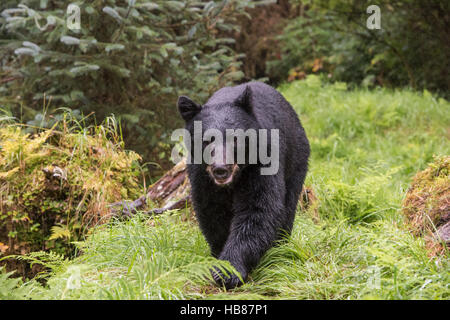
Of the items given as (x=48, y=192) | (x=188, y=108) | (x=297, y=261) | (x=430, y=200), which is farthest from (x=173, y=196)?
(x=430, y=200)

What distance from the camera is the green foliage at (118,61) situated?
248 inches

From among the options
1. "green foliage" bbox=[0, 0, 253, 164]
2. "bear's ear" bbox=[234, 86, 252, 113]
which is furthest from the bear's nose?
"green foliage" bbox=[0, 0, 253, 164]

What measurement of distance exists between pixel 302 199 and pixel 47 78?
391cm

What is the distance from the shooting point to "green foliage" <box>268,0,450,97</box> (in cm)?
1075

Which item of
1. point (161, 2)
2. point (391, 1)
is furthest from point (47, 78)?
point (391, 1)

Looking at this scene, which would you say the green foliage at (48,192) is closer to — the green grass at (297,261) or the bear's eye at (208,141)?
the green grass at (297,261)

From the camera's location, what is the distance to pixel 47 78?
666cm

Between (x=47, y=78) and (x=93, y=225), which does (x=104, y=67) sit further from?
(x=93, y=225)

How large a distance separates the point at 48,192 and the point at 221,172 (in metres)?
2.77

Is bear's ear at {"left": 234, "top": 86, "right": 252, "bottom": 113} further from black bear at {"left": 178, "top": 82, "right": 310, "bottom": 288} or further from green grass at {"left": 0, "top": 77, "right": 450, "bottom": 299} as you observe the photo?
green grass at {"left": 0, "top": 77, "right": 450, "bottom": 299}

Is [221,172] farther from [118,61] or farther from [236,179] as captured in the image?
[118,61]

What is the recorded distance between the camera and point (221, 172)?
3480 mm

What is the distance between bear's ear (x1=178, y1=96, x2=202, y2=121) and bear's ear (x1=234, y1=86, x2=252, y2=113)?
328 millimetres

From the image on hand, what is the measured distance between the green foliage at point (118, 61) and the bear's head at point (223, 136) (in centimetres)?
261
